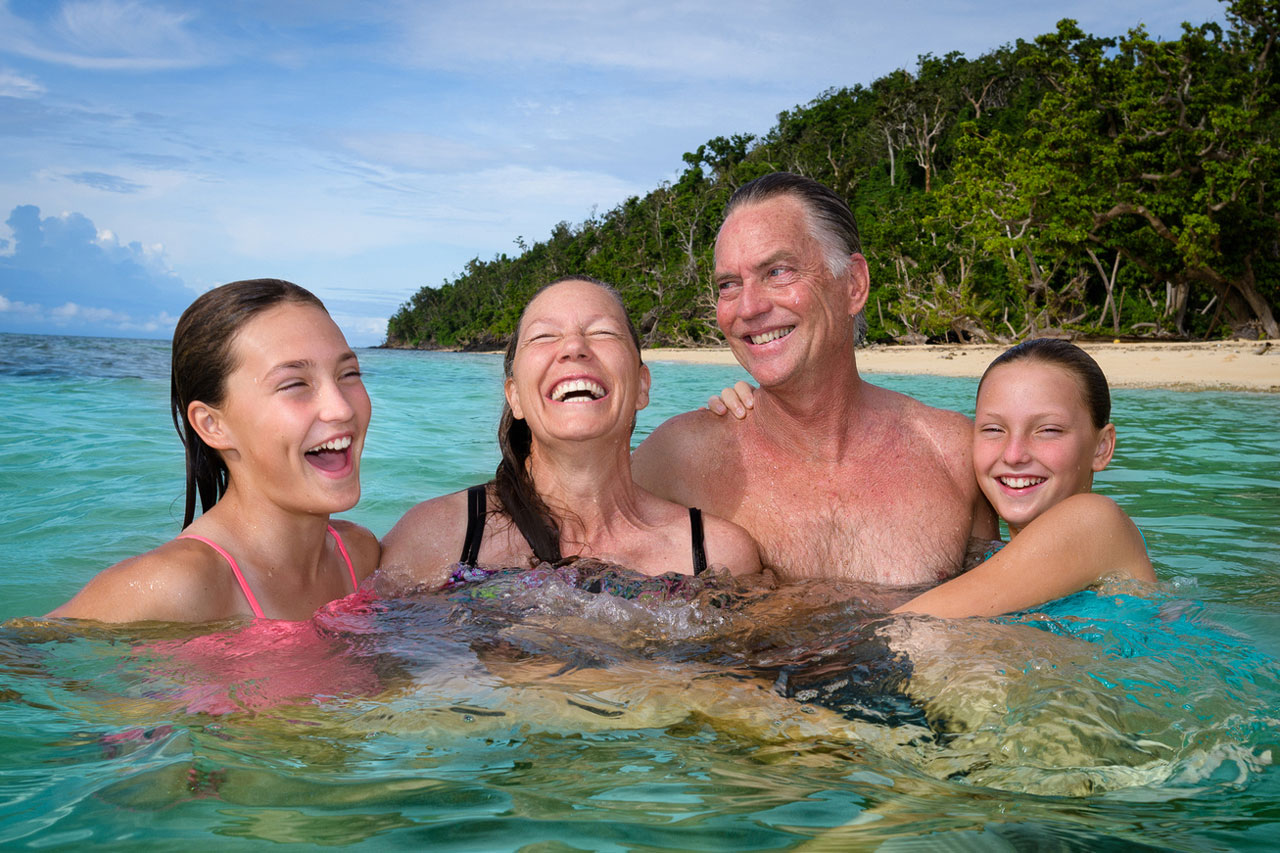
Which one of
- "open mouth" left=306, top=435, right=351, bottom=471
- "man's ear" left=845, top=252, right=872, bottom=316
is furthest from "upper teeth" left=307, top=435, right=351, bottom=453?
"man's ear" left=845, top=252, right=872, bottom=316

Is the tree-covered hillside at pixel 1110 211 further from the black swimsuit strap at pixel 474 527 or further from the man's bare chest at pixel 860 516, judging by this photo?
the black swimsuit strap at pixel 474 527

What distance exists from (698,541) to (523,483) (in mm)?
680

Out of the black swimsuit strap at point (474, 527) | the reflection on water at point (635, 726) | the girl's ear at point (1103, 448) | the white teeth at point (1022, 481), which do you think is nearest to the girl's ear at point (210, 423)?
the reflection on water at point (635, 726)

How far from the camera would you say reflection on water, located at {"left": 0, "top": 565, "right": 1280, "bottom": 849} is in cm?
179

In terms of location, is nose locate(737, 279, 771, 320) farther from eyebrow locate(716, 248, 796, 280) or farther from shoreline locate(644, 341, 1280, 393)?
shoreline locate(644, 341, 1280, 393)

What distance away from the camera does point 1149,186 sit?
26.4 meters

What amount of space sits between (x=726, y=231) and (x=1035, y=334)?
27750 mm

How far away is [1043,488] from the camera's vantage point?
135 inches

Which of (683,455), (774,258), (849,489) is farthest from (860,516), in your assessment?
(774,258)

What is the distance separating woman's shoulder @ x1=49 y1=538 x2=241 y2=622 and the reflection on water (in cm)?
7

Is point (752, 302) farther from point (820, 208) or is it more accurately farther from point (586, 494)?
point (586, 494)

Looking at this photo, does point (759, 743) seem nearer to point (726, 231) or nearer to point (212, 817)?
point (212, 817)

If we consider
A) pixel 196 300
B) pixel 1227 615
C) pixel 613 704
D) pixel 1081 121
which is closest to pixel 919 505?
pixel 1227 615

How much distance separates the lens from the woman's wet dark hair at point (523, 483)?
3275 mm
